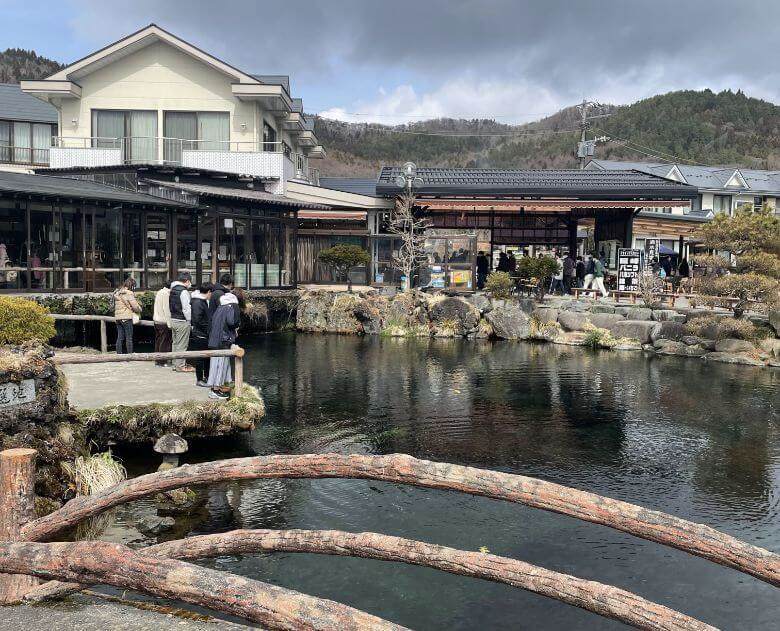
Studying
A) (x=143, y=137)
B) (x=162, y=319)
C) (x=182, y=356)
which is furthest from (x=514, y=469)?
(x=143, y=137)

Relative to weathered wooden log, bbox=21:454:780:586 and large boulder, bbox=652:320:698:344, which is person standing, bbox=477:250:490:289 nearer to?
large boulder, bbox=652:320:698:344

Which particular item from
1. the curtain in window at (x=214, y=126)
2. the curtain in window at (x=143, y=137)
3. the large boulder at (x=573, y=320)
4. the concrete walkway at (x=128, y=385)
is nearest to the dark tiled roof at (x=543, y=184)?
the large boulder at (x=573, y=320)

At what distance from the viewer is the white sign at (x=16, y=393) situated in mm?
7281

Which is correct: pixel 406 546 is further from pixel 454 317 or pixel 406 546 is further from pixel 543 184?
pixel 543 184

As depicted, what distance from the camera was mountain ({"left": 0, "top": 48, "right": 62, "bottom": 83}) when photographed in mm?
65500

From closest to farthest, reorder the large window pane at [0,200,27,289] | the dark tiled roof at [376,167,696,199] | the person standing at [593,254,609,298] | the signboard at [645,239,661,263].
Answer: the large window pane at [0,200,27,289], the person standing at [593,254,609,298], the dark tiled roof at [376,167,696,199], the signboard at [645,239,661,263]

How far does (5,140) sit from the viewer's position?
3294 centimetres

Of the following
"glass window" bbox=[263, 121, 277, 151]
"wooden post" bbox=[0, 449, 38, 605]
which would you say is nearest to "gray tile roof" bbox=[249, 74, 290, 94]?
"glass window" bbox=[263, 121, 277, 151]

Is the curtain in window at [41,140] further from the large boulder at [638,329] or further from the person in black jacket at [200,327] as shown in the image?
the large boulder at [638,329]

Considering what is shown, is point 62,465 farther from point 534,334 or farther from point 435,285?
point 435,285

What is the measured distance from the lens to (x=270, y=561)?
7.47 metres

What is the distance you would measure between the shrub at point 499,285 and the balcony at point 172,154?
375 inches

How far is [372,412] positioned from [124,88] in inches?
835

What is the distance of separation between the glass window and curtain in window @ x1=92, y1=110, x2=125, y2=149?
5665mm
